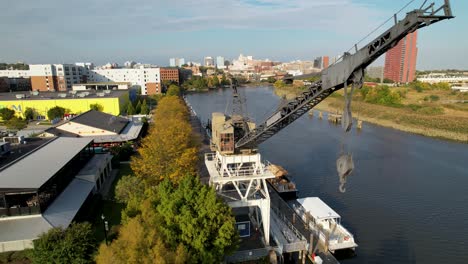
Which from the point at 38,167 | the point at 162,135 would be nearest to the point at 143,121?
the point at 162,135

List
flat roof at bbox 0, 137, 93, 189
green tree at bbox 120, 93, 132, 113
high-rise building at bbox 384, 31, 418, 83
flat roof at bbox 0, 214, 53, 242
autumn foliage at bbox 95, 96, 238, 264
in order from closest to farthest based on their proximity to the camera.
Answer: autumn foliage at bbox 95, 96, 238, 264
flat roof at bbox 0, 214, 53, 242
flat roof at bbox 0, 137, 93, 189
green tree at bbox 120, 93, 132, 113
high-rise building at bbox 384, 31, 418, 83

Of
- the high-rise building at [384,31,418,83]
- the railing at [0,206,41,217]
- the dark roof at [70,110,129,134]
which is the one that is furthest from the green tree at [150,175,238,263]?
the high-rise building at [384,31,418,83]

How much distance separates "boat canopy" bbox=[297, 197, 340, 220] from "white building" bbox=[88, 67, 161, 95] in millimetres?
70532

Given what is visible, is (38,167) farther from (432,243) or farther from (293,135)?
(293,135)

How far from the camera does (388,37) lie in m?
8.12

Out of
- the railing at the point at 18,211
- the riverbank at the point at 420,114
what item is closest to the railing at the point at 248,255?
the railing at the point at 18,211

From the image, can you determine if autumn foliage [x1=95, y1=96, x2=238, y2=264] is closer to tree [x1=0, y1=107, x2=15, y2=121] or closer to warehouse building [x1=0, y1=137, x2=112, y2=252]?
warehouse building [x1=0, y1=137, x2=112, y2=252]

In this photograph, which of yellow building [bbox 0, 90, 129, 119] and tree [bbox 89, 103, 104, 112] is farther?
yellow building [bbox 0, 90, 129, 119]

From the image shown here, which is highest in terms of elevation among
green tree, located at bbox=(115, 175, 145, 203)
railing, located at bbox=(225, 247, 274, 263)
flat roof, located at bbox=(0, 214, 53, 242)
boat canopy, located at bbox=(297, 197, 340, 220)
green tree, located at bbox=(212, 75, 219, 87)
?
green tree, located at bbox=(212, 75, 219, 87)

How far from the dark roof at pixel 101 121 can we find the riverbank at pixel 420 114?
777 inches

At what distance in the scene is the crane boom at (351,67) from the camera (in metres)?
7.33

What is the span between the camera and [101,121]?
34.1 m

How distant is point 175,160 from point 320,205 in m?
9.22

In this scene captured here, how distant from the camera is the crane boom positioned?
733 cm
